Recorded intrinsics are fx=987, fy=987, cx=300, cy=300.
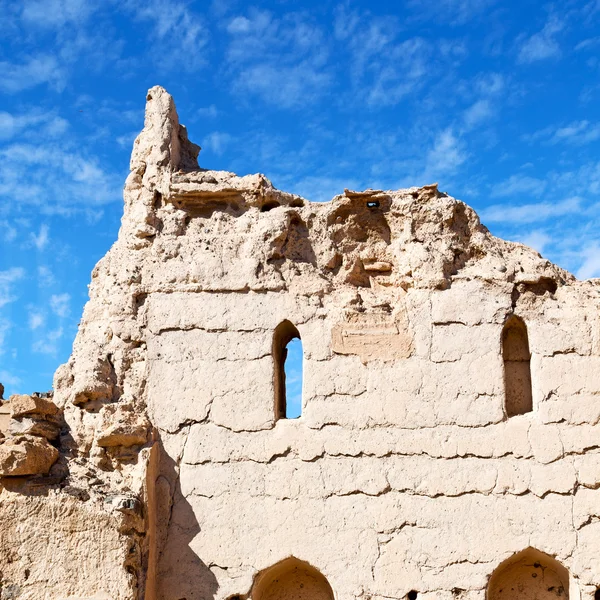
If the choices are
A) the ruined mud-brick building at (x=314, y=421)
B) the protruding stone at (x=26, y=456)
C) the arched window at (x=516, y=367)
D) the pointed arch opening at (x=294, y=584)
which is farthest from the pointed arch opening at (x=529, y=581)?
the protruding stone at (x=26, y=456)

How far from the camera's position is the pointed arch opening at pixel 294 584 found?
8254 mm

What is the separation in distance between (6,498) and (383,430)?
10.0ft

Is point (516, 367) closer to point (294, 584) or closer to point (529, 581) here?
point (529, 581)

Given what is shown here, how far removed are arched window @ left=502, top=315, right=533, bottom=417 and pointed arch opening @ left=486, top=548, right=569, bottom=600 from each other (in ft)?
4.06

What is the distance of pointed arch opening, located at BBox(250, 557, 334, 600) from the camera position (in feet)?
27.1

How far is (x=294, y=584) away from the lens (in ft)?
27.5

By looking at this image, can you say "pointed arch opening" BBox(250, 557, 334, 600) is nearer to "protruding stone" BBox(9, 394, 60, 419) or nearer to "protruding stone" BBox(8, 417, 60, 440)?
"protruding stone" BBox(8, 417, 60, 440)

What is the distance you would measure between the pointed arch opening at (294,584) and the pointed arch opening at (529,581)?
1398mm

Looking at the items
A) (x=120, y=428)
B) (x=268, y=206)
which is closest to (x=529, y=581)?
(x=120, y=428)

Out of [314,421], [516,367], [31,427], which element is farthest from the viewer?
[516,367]

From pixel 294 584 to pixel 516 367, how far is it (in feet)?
8.75

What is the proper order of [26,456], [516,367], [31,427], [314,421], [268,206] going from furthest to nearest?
[268,206] → [516,367] → [314,421] → [31,427] → [26,456]

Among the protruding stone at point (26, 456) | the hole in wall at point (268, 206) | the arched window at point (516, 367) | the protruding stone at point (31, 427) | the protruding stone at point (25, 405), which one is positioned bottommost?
the protruding stone at point (26, 456)

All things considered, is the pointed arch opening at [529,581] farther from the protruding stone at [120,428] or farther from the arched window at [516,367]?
the protruding stone at [120,428]
